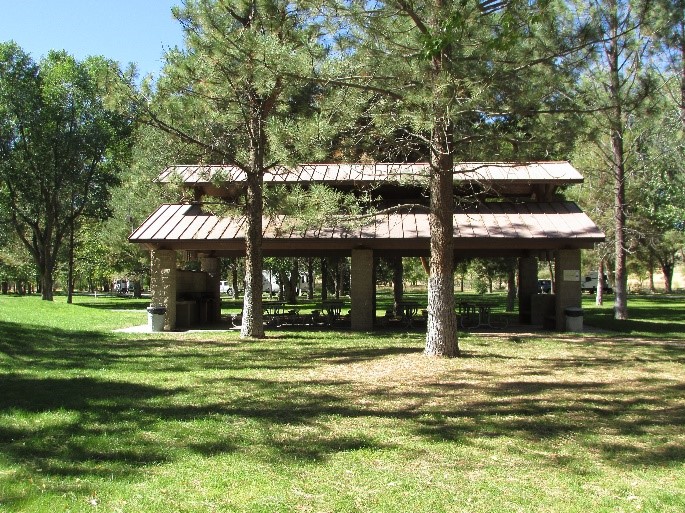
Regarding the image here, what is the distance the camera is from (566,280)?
16781 mm

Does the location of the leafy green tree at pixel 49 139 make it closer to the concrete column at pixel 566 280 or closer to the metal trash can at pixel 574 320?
the concrete column at pixel 566 280

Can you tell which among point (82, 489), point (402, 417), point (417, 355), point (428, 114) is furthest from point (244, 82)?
point (82, 489)

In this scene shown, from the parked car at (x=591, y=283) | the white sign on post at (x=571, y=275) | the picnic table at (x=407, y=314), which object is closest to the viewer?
the white sign on post at (x=571, y=275)

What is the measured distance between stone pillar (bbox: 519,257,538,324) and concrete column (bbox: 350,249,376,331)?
18.7ft

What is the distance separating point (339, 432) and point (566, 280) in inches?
490

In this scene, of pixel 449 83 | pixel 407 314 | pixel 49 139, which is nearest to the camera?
pixel 449 83

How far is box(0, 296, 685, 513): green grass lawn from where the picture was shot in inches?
168

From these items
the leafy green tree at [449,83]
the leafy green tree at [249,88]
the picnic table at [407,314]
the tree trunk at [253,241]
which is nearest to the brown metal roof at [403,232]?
the tree trunk at [253,241]

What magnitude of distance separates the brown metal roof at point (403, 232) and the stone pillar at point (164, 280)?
1.09ft

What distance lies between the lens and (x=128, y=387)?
8188 mm

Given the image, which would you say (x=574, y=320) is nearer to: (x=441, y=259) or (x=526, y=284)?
(x=526, y=284)

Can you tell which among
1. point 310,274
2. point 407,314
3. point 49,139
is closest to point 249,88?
point 407,314

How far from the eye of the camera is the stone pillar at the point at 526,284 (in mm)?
19922

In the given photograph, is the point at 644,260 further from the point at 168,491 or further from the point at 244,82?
the point at 168,491
